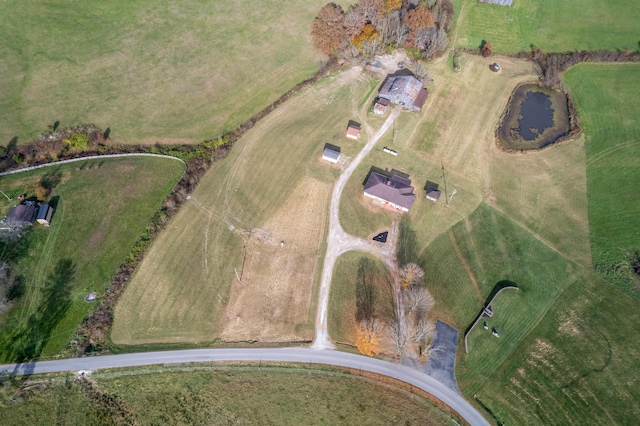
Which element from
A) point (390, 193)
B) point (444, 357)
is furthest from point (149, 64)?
point (444, 357)

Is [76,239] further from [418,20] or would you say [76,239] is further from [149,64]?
[418,20]

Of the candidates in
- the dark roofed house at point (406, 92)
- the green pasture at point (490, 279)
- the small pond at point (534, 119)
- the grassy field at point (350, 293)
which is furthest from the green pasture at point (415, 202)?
the small pond at point (534, 119)

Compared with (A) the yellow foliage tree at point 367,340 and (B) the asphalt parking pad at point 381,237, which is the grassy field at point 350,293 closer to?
(A) the yellow foliage tree at point 367,340

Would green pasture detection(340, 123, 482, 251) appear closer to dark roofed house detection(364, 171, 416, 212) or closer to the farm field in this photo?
dark roofed house detection(364, 171, 416, 212)

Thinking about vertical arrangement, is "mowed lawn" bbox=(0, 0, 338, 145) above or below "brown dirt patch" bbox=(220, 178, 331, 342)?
above

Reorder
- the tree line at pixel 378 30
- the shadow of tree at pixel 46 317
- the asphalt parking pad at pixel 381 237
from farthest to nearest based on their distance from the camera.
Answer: the tree line at pixel 378 30 < the asphalt parking pad at pixel 381 237 < the shadow of tree at pixel 46 317

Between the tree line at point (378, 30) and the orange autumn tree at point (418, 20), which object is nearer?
the tree line at point (378, 30)

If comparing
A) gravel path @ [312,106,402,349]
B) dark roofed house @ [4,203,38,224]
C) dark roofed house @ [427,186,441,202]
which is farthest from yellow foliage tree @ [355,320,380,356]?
dark roofed house @ [4,203,38,224]
